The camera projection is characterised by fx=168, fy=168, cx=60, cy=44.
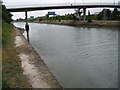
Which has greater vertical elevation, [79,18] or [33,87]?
[79,18]

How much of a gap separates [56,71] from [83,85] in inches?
133

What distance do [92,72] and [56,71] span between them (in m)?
2.77

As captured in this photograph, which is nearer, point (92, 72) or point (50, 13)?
point (92, 72)

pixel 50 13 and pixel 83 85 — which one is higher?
pixel 50 13

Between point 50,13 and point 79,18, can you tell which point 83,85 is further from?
point 50,13

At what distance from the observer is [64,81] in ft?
36.2

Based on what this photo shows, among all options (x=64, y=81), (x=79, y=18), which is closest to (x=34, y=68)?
(x=64, y=81)

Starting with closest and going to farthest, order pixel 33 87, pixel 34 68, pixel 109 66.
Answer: pixel 33 87
pixel 34 68
pixel 109 66

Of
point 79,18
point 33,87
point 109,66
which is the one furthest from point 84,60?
point 79,18

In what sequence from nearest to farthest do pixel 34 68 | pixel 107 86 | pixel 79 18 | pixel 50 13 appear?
1. pixel 107 86
2. pixel 34 68
3. pixel 79 18
4. pixel 50 13

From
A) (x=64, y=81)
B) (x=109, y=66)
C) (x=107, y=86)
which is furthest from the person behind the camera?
(x=109, y=66)

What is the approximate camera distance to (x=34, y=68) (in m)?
12.0

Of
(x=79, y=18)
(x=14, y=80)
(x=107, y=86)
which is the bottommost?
(x=107, y=86)

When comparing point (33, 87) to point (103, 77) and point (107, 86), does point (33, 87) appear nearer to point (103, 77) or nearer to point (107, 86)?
point (107, 86)
